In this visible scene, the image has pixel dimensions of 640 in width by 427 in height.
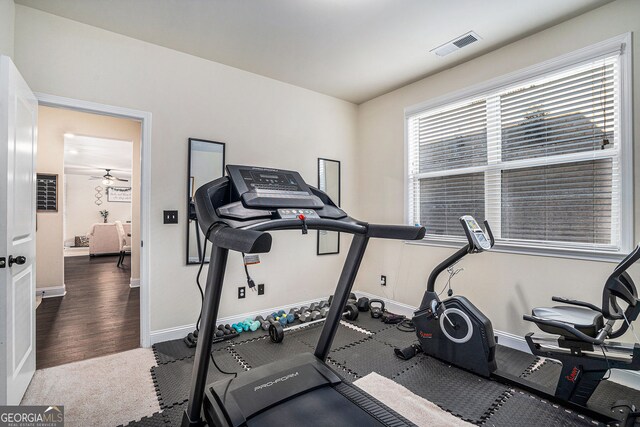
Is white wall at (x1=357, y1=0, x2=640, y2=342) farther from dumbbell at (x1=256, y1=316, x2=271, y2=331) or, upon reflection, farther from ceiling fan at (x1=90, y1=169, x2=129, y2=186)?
ceiling fan at (x1=90, y1=169, x2=129, y2=186)

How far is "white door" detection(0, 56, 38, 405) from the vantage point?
1.65m

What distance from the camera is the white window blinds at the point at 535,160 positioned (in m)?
2.30

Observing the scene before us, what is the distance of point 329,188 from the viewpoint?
399 cm

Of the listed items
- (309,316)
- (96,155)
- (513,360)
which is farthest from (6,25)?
(96,155)

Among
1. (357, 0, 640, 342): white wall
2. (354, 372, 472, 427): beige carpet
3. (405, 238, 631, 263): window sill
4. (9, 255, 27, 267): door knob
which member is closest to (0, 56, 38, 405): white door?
(9, 255, 27, 267): door knob

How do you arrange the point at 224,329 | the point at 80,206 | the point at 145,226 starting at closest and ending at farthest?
the point at 145,226, the point at 224,329, the point at 80,206

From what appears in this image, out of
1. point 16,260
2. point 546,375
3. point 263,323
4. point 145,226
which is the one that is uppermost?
point 145,226

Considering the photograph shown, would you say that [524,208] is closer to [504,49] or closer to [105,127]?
[504,49]

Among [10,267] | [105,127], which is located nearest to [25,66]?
[10,267]

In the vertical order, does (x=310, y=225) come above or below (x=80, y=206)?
below

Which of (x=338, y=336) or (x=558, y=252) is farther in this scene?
(x=338, y=336)

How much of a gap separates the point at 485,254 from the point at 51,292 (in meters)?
5.61

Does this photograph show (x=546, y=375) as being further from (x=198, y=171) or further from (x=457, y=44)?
(x=198, y=171)

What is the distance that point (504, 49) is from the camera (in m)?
2.80
